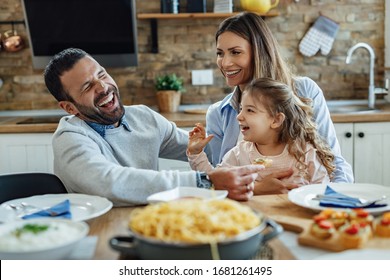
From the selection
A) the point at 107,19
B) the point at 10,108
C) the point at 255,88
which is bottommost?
the point at 10,108

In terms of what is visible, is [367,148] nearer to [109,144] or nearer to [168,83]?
[168,83]

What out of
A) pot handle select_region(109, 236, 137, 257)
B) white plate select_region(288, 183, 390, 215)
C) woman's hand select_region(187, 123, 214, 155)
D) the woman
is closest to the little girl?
woman's hand select_region(187, 123, 214, 155)

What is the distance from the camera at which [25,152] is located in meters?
3.16

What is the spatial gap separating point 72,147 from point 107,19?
2.07 meters

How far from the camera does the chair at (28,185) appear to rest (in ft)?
5.89

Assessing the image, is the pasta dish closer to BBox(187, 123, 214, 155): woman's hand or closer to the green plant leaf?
BBox(187, 123, 214, 155): woman's hand

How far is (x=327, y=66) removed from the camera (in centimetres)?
384

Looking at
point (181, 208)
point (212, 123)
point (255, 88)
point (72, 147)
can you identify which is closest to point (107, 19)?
point (212, 123)

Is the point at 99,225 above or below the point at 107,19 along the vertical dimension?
below

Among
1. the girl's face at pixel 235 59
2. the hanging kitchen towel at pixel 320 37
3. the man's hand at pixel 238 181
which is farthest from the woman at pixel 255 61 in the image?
the hanging kitchen towel at pixel 320 37

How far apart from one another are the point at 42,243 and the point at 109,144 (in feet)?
2.79

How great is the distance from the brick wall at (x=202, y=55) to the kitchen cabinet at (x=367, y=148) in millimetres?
752

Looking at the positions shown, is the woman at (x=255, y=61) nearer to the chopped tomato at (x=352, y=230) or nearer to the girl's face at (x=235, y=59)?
the girl's face at (x=235, y=59)

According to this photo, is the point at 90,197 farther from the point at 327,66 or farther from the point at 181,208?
the point at 327,66
